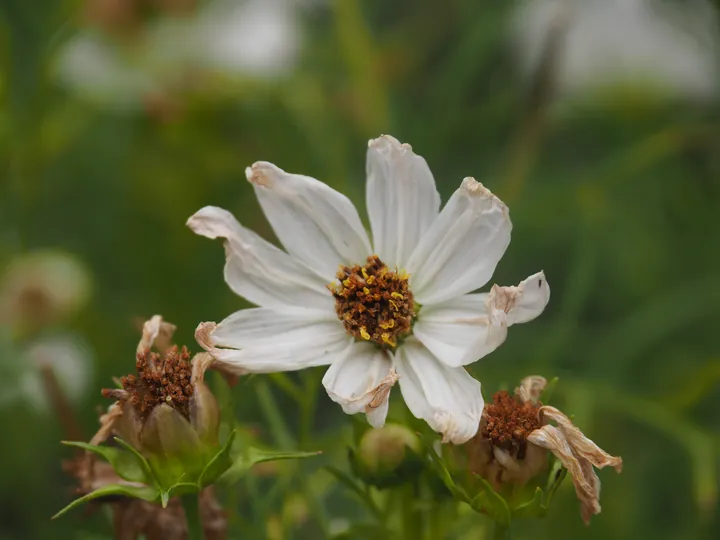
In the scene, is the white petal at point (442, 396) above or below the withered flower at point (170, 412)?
above

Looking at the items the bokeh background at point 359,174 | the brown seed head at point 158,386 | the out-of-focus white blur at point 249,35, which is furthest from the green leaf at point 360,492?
the out-of-focus white blur at point 249,35

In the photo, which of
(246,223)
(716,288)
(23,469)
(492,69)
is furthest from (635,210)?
(23,469)

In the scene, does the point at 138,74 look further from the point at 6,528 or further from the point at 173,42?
the point at 6,528

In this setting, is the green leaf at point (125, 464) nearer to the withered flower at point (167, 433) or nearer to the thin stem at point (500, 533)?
the withered flower at point (167, 433)

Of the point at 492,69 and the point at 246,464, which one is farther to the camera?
the point at 492,69

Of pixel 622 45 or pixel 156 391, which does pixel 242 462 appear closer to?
pixel 156 391

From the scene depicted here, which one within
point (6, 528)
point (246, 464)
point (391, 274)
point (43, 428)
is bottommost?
point (6, 528)

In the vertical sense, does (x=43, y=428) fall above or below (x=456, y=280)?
below

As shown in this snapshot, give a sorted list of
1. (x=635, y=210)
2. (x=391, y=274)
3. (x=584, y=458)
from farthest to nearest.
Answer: (x=635, y=210) < (x=391, y=274) < (x=584, y=458)
